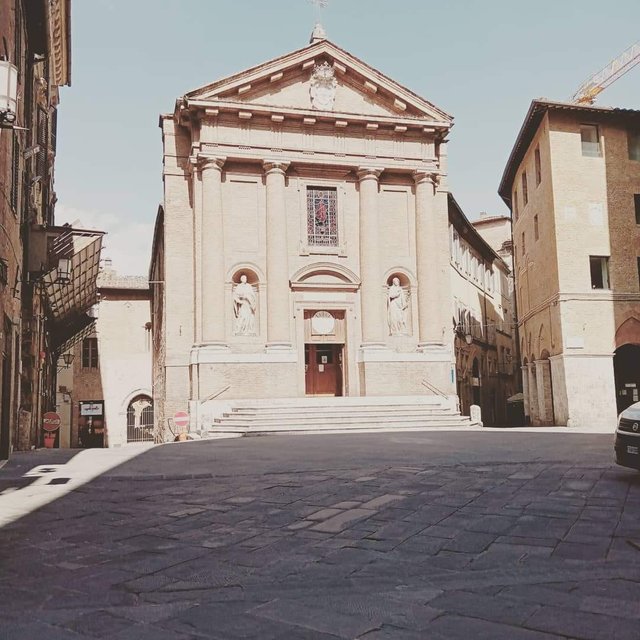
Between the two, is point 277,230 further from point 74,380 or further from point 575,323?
point 74,380

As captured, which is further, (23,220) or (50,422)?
(50,422)

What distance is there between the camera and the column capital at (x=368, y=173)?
27031 millimetres

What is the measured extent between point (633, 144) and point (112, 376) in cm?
2972

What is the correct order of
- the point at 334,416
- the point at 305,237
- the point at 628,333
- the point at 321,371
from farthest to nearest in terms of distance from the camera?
1. the point at 321,371
2. the point at 628,333
3. the point at 305,237
4. the point at 334,416

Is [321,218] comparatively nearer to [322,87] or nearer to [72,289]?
[322,87]

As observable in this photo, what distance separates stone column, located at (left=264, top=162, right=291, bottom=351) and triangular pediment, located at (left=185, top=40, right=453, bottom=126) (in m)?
2.80

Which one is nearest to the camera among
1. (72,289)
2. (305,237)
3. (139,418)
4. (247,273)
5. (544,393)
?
(72,289)

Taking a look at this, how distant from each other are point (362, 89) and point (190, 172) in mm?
7560

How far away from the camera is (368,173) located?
27109mm

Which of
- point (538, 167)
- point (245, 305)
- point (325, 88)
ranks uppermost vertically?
point (325, 88)

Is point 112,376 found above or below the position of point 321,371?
above

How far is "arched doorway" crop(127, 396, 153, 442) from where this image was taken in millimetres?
41500

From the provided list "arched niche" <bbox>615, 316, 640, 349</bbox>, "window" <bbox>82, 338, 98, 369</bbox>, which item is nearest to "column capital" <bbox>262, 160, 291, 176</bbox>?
"arched niche" <bbox>615, 316, 640, 349</bbox>

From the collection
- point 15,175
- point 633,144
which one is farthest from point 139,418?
point 633,144
